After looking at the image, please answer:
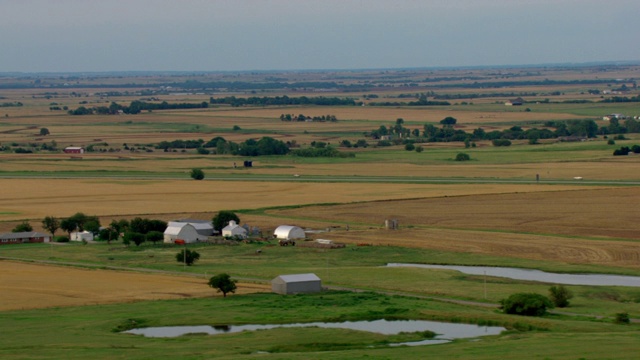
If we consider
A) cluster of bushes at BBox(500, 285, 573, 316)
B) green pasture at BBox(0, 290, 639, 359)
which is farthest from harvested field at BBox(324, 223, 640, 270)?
green pasture at BBox(0, 290, 639, 359)

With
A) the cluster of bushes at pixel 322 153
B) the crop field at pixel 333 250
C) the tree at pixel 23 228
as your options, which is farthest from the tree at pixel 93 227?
the cluster of bushes at pixel 322 153

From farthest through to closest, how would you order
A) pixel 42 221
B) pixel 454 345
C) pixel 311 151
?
1. pixel 311 151
2. pixel 42 221
3. pixel 454 345

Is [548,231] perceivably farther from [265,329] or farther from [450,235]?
[265,329]

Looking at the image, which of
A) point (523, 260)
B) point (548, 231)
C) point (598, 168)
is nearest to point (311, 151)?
point (598, 168)

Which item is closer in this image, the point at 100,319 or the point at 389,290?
the point at 100,319

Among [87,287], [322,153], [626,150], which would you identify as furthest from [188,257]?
[626,150]

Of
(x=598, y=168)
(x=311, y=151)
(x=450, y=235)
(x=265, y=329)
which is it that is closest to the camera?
(x=265, y=329)

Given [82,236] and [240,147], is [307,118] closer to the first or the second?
[240,147]
